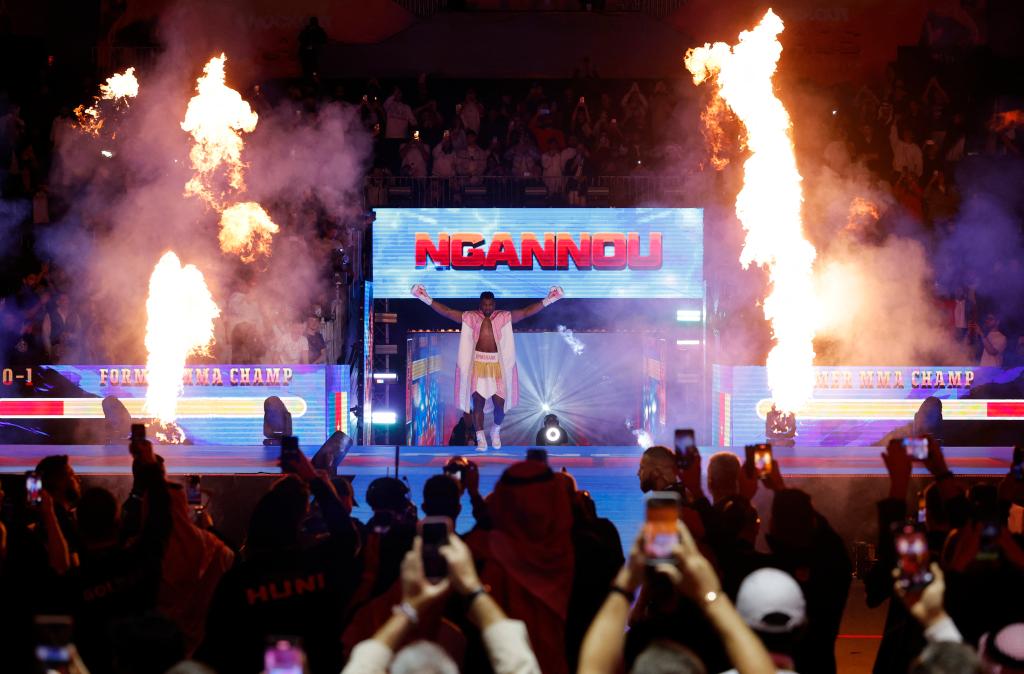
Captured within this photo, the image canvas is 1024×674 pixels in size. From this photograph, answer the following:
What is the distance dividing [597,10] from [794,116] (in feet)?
12.5

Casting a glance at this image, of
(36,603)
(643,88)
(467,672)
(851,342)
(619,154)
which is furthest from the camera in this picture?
(643,88)

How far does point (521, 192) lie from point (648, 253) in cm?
178

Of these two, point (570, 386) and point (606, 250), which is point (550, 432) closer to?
point (606, 250)

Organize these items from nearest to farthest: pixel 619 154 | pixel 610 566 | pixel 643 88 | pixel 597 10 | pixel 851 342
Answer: pixel 610 566
pixel 851 342
pixel 619 154
pixel 643 88
pixel 597 10

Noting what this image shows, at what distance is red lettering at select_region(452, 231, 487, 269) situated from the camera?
533 inches

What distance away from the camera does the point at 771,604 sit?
2.79 m

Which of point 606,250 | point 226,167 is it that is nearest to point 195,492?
point 606,250

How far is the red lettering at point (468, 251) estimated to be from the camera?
13539 mm

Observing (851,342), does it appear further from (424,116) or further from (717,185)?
(424,116)

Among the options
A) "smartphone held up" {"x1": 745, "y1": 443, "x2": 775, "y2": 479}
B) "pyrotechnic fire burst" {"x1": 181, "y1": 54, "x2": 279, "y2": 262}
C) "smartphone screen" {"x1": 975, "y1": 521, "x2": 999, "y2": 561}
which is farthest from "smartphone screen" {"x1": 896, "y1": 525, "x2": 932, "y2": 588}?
"pyrotechnic fire burst" {"x1": 181, "y1": 54, "x2": 279, "y2": 262}

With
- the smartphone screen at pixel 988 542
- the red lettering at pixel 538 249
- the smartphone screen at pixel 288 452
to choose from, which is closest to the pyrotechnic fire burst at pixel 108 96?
the red lettering at pixel 538 249

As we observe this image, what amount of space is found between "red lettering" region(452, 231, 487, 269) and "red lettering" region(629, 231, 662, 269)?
→ 1843 millimetres

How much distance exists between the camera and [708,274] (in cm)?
1353

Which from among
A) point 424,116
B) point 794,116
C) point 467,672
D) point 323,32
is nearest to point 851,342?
point 794,116
